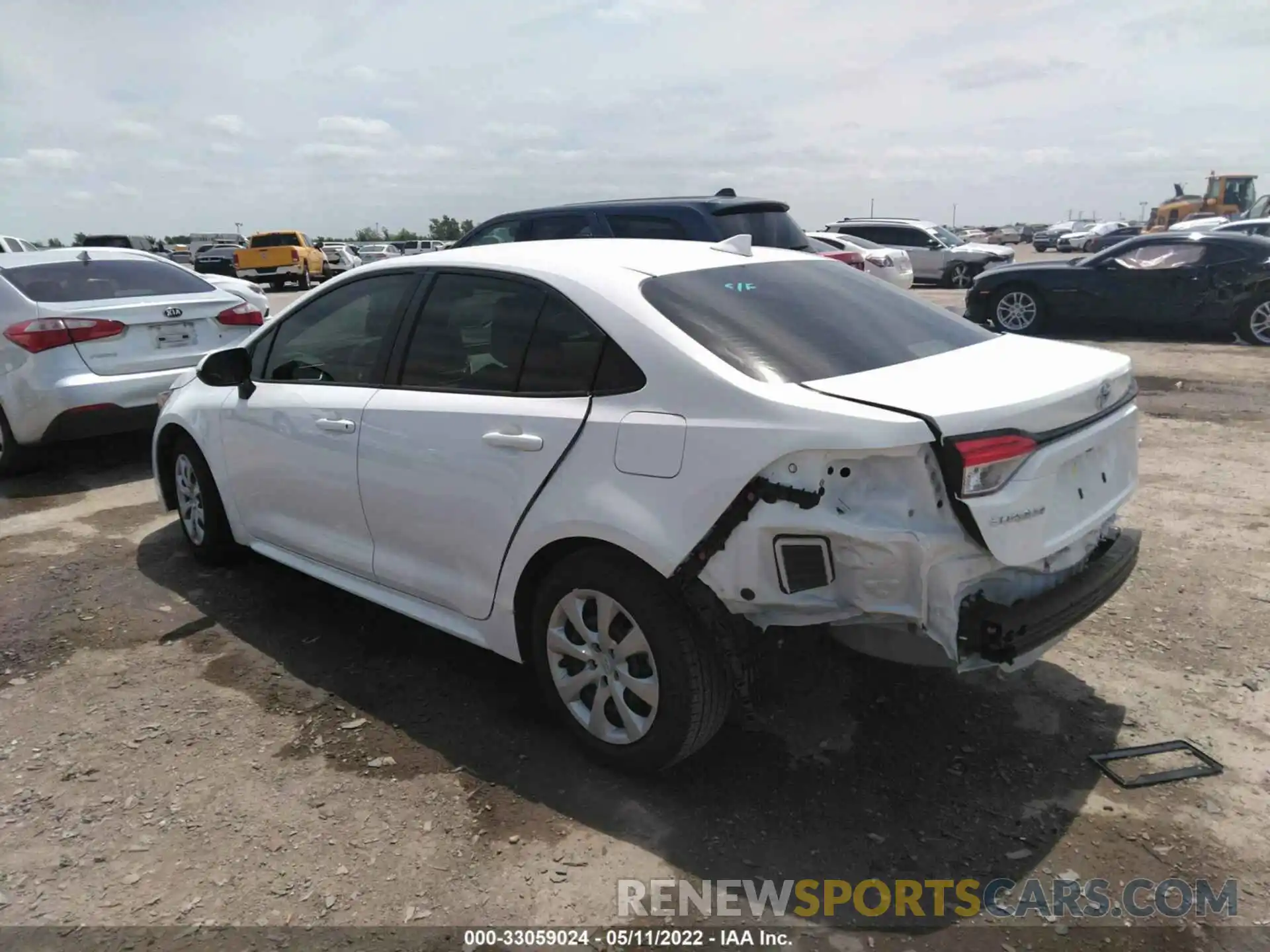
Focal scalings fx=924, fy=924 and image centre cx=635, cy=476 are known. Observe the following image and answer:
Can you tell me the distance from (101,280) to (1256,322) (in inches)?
502

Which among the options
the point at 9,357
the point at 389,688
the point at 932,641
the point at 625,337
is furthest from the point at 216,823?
the point at 9,357

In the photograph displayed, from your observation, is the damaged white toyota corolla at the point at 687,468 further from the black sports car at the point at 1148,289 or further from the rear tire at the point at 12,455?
the black sports car at the point at 1148,289

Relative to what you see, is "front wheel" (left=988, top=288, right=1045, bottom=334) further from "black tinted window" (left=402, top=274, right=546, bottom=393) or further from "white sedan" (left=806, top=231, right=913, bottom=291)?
"black tinted window" (left=402, top=274, right=546, bottom=393)

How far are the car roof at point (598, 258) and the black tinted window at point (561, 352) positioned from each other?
0.17 metres

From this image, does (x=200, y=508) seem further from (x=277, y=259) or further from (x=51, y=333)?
(x=277, y=259)

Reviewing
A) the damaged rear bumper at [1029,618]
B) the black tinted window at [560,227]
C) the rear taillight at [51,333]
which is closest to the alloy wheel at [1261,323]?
the black tinted window at [560,227]

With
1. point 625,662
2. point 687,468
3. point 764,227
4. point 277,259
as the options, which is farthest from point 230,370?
point 277,259

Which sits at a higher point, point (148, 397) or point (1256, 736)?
point (148, 397)

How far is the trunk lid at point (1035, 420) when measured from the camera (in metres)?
2.51

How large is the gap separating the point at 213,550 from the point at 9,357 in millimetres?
2852

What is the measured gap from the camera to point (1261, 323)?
11656mm

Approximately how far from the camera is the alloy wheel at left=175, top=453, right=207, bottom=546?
4.80 m

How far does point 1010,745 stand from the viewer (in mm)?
3170

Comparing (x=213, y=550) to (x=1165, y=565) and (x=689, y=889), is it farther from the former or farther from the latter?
(x=1165, y=565)
